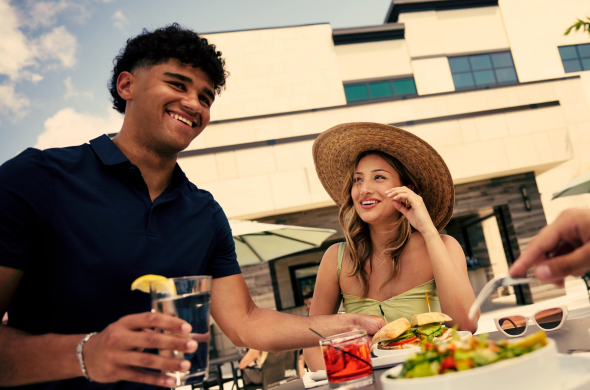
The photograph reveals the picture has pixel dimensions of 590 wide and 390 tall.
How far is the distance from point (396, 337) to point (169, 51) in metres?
1.63

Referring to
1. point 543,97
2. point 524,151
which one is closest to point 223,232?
point 524,151

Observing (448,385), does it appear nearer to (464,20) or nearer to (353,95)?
(353,95)

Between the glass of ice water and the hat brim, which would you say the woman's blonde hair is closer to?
the hat brim

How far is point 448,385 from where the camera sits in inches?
29.2

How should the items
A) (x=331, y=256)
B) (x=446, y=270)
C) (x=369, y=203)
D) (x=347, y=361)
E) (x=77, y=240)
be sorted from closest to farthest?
(x=347, y=361)
(x=77, y=240)
(x=446, y=270)
(x=369, y=203)
(x=331, y=256)

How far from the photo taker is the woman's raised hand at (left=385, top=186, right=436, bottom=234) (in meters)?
2.52

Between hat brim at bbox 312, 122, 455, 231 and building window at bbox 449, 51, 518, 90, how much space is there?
15573 mm

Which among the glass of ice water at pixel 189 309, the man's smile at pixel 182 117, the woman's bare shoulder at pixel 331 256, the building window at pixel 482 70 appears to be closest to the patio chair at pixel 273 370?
the woman's bare shoulder at pixel 331 256

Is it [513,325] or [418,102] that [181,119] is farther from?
[418,102]

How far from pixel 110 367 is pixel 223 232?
1.15m

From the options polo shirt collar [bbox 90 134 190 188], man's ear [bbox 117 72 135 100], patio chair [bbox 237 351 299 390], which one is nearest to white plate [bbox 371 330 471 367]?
polo shirt collar [bbox 90 134 190 188]

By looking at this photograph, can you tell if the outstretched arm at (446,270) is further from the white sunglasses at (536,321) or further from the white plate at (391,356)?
the white plate at (391,356)

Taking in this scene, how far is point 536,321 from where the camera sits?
191 cm

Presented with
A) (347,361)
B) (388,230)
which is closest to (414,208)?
(388,230)
